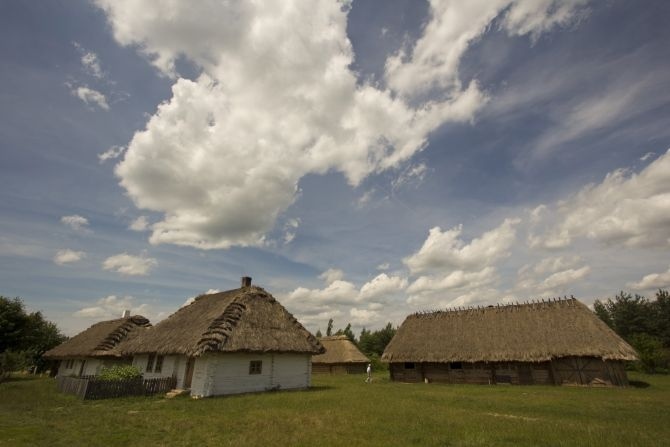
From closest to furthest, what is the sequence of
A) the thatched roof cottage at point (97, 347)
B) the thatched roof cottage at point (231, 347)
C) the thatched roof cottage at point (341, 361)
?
the thatched roof cottage at point (231, 347) → the thatched roof cottage at point (97, 347) → the thatched roof cottage at point (341, 361)

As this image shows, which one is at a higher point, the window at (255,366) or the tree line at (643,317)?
the tree line at (643,317)

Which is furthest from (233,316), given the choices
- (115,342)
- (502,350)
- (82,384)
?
(502,350)

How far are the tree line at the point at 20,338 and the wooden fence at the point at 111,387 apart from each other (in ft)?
30.3

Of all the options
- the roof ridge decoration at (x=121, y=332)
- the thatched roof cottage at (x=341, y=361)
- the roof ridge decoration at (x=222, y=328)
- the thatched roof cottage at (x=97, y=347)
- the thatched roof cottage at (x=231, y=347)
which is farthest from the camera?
the thatched roof cottage at (x=341, y=361)

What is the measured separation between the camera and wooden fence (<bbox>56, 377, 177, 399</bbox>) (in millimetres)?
15898

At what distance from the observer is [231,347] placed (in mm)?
17859

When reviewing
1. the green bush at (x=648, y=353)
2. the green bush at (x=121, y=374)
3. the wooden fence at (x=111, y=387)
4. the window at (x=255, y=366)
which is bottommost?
the wooden fence at (x=111, y=387)

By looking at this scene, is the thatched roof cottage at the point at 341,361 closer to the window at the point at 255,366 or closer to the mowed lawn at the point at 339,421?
the window at the point at 255,366

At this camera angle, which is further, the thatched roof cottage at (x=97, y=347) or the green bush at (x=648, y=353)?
the green bush at (x=648, y=353)

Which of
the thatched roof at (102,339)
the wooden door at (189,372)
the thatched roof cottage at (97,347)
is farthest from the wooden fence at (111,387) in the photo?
the thatched roof at (102,339)

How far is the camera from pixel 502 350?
2444cm

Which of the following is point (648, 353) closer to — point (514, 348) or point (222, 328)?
point (514, 348)

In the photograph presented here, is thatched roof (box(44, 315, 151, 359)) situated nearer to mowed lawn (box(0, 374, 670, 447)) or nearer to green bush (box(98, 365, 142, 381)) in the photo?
green bush (box(98, 365, 142, 381))

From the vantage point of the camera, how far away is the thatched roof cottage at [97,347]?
88.3ft
